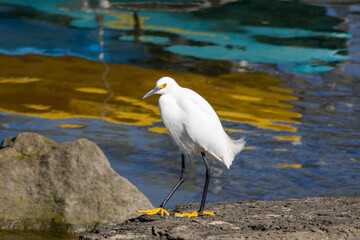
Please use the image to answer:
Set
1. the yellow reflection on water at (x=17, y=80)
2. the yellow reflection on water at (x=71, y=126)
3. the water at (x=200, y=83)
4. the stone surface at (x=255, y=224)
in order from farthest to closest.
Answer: the yellow reflection on water at (x=17, y=80)
the yellow reflection on water at (x=71, y=126)
the water at (x=200, y=83)
the stone surface at (x=255, y=224)

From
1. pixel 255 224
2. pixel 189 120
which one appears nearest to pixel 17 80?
pixel 189 120

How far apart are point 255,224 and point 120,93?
6.38 metres

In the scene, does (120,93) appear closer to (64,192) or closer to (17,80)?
(17,80)

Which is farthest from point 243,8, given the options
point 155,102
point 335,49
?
point 155,102

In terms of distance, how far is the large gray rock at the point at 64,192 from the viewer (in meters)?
4.70

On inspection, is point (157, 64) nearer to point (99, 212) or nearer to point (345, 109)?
point (345, 109)

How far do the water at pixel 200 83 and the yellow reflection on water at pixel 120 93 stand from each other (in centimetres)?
2

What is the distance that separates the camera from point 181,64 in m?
12.3

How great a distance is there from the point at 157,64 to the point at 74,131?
4.94m

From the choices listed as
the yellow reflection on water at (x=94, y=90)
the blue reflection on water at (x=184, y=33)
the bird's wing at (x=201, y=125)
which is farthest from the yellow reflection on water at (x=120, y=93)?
the bird's wing at (x=201, y=125)

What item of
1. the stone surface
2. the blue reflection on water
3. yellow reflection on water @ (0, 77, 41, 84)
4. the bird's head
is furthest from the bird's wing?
the blue reflection on water

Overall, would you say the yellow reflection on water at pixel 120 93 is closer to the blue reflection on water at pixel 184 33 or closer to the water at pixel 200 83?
the water at pixel 200 83

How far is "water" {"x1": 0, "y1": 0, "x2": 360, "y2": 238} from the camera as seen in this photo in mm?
6426

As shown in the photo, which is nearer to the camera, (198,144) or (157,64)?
(198,144)
